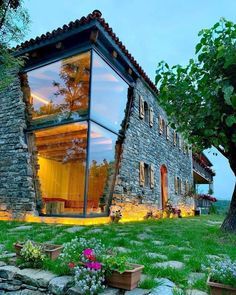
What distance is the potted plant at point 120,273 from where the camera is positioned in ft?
8.27

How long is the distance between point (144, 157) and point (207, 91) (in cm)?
597

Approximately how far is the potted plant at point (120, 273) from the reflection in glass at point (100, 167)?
4612 millimetres

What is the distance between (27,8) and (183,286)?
18.9ft

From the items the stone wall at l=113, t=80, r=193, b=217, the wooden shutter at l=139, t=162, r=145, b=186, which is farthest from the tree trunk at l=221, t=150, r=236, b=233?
the wooden shutter at l=139, t=162, r=145, b=186

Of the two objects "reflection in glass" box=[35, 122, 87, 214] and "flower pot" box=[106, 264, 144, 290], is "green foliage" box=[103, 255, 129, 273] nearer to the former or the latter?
"flower pot" box=[106, 264, 144, 290]

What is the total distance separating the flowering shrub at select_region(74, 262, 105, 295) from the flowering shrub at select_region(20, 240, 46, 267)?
71 cm

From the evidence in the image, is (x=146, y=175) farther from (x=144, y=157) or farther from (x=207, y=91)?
(x=207, y=91)

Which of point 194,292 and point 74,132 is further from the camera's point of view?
point 74,132

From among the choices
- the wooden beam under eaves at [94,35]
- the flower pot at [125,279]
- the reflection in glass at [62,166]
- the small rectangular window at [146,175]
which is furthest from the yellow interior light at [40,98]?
the flower pot at [125,279]

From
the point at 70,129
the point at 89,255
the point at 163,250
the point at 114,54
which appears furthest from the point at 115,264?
the point at 114,54

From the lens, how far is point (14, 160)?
820cm

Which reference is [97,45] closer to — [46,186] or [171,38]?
[46,186]

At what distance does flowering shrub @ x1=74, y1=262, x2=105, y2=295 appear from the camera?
2422 mm

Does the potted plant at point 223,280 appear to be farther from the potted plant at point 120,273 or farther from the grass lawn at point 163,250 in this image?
the potted plant at point 120,273
